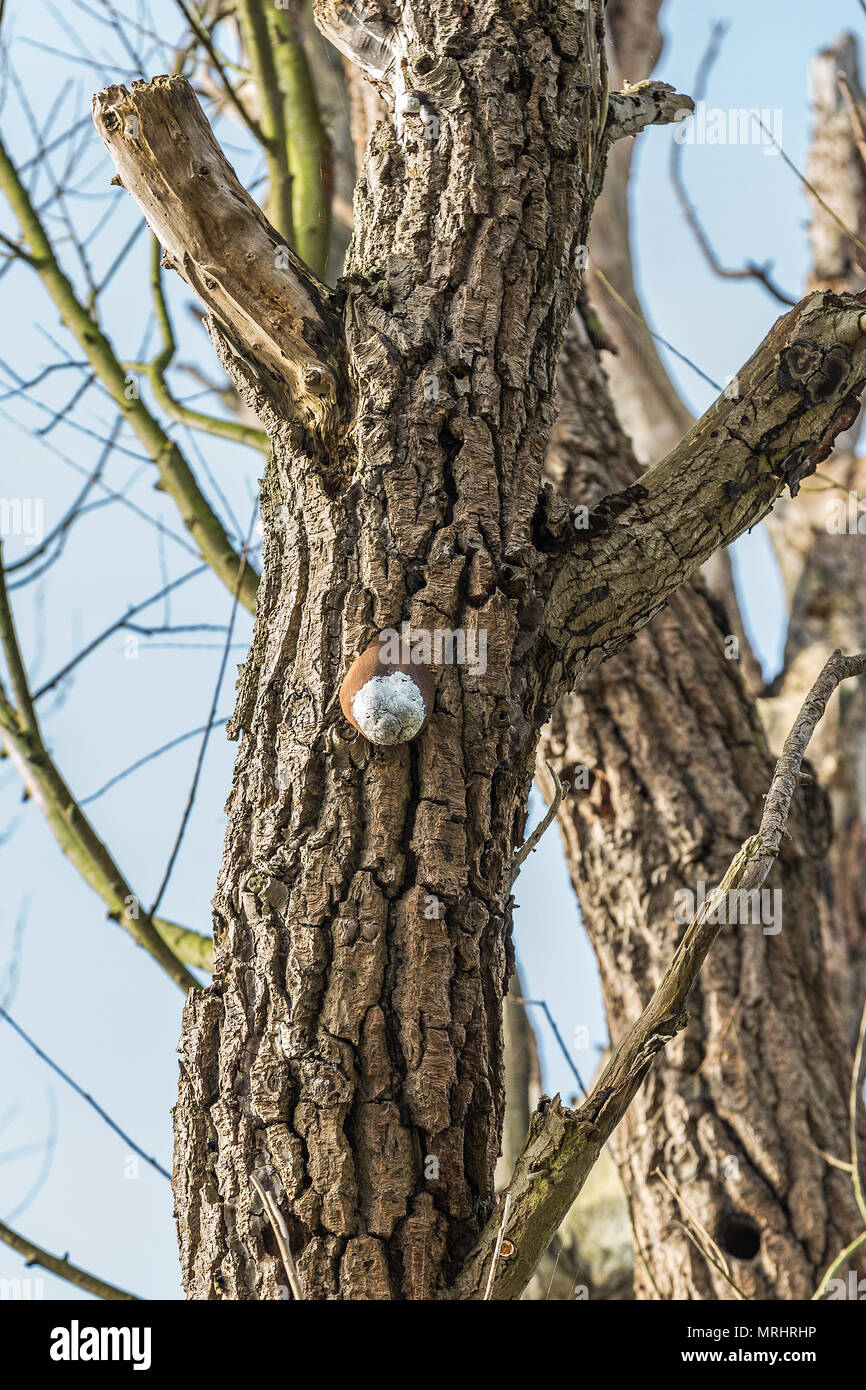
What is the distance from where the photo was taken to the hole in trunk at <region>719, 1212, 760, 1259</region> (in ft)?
9.84

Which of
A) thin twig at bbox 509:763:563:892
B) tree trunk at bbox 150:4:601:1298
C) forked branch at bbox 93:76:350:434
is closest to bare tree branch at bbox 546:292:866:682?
tree trunk at bbox 150:4:601:1298

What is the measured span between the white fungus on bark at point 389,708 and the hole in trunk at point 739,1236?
7.27 ft

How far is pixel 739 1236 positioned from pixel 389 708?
2.30 metres

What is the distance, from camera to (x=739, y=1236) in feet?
9.94

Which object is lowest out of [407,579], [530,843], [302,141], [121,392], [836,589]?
[530,843]

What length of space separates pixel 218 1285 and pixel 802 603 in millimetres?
5171

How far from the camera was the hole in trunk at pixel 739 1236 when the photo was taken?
118 inches

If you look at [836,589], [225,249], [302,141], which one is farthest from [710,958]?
[836,589]

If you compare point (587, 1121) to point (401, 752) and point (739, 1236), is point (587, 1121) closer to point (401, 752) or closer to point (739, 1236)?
point (401, 752)

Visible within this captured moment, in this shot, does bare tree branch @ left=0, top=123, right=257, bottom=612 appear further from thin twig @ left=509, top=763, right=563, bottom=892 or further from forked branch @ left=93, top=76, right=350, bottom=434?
thin twig @ left=509, top=763, right=563, bottom=892

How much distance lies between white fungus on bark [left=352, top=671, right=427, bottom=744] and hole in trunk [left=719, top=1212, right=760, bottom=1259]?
7.27ft

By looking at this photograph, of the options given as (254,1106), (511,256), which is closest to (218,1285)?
(254,1106)

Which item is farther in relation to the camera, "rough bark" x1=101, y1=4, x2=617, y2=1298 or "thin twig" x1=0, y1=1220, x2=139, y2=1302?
"thin twig" x1=0, y1=1220, x2=139, y2=1302
